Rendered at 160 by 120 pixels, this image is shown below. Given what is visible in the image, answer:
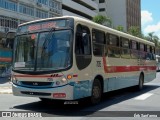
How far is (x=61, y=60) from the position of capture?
10.4 meters

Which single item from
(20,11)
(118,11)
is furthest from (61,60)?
(118,11)

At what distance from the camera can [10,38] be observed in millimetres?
11906

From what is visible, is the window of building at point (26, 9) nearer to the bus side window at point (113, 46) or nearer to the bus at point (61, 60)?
the bus side window at point (113, 46)

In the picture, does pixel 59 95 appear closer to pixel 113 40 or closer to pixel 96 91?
pixel 96 91

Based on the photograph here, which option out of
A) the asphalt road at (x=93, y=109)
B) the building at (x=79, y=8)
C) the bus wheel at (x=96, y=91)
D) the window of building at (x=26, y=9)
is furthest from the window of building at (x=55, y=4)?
the bus wheel at (x=96, y=91)

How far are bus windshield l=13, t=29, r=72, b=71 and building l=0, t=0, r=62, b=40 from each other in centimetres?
3431

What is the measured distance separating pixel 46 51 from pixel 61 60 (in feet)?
2.03

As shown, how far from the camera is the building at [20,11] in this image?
1806 inches

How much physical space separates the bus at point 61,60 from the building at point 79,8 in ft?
181

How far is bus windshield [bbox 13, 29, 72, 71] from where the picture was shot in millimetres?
10438

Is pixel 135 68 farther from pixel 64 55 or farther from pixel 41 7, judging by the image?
pixel 41 7

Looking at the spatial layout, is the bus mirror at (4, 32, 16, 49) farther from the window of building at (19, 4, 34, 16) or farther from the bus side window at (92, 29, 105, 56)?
the window of building at (19, 4, 34, 16)

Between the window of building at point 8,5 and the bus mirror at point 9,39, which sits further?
the window of building at point 8,5

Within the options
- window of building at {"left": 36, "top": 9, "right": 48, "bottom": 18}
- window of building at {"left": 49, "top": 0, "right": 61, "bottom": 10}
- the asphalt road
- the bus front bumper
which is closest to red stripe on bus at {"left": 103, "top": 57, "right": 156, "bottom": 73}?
the asphalt road
